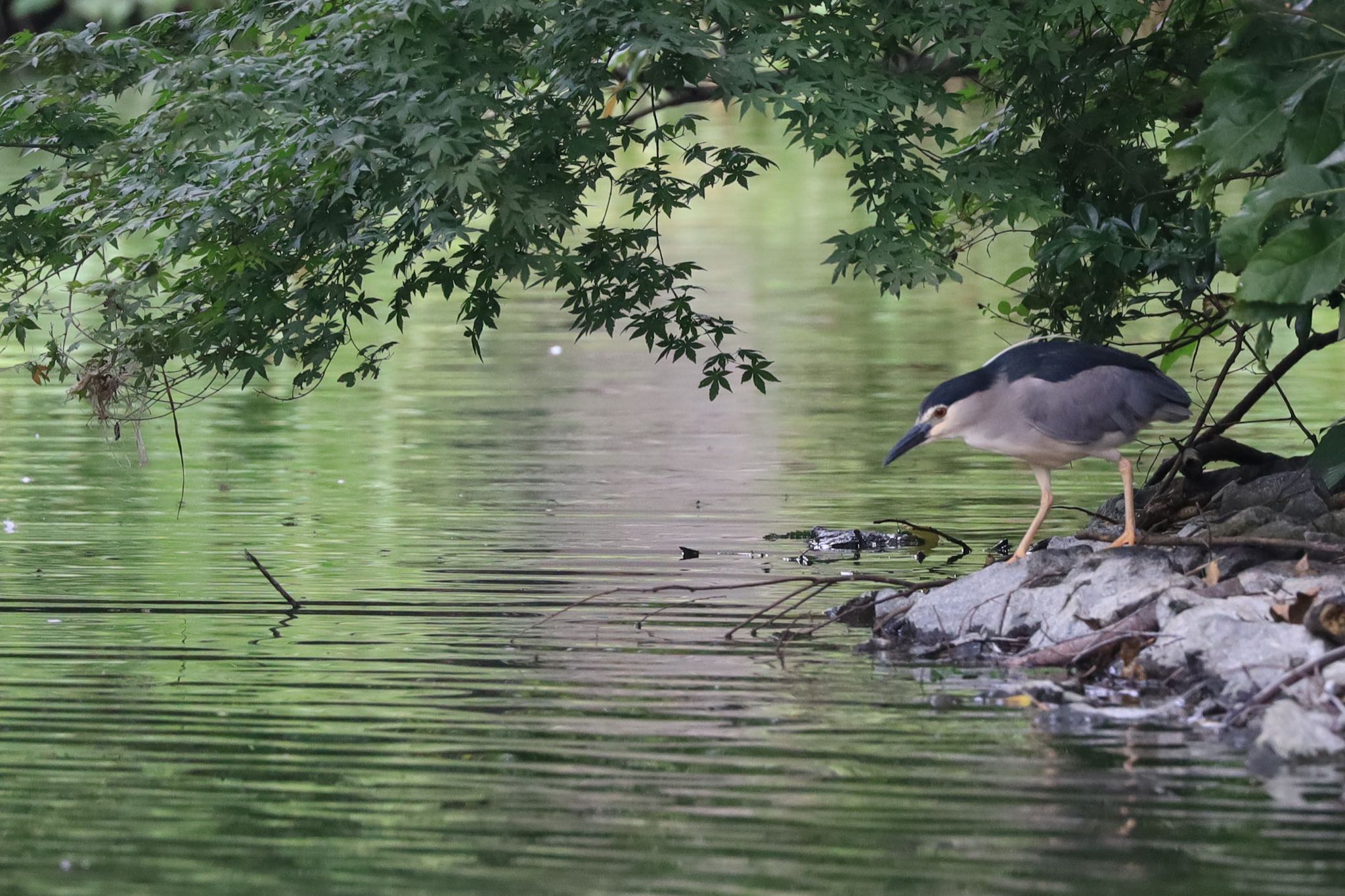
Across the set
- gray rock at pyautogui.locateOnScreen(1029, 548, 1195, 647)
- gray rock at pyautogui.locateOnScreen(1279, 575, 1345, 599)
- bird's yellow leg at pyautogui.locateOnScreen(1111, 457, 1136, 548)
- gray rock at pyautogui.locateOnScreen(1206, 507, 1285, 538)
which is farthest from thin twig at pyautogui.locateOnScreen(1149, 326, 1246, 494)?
gray rock at pyautogui.locateOnScreen(1279, 575, 1345, 599)

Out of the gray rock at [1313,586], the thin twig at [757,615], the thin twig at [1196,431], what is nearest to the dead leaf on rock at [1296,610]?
the gray rock at [1313,586]

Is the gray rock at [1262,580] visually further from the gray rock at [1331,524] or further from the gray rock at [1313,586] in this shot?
the gray rock at [1331,524]

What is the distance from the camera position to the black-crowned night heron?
8492 mm

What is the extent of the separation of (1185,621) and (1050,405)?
1274 millimetres

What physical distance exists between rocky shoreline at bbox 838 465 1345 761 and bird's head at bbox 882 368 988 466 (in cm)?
63

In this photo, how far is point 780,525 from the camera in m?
12.1

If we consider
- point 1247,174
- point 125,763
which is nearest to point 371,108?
point 125,763

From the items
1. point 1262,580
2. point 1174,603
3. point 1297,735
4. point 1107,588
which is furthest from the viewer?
point 1107,588

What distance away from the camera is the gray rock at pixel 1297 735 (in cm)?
635

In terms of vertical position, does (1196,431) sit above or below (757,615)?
above

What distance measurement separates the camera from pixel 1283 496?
30.2ft

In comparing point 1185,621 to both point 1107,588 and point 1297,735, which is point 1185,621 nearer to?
point 1107,588

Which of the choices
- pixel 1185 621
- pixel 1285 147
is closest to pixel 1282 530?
pixel 1185 621

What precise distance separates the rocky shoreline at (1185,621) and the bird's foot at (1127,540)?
3cm
